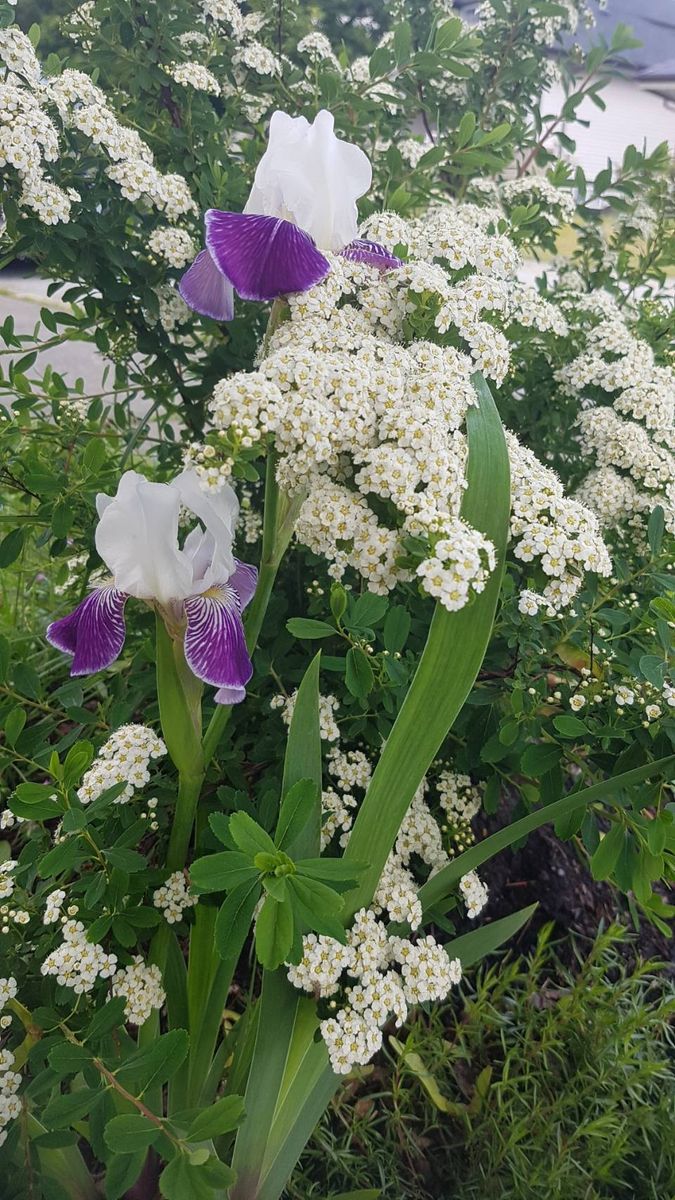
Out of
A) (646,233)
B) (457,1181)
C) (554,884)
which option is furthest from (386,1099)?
(646,233)

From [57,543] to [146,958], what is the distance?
1.54 feet

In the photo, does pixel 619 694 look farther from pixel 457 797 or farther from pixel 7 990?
pixel 7 990

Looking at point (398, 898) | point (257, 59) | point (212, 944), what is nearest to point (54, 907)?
point (212, 944)

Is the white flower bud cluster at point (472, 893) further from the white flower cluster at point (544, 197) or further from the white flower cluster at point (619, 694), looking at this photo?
the white flower cluster at point (544, 197)

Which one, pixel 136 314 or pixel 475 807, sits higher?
pixel 136 314

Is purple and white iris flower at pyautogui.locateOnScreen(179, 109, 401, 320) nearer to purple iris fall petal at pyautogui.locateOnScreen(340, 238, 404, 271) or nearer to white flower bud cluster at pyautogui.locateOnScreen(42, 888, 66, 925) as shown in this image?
purple iris fall petal at pyautogui.locateOnScreen(340, 238, 404, 271)

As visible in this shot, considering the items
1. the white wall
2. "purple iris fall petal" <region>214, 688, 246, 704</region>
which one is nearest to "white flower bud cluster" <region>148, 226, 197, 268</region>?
"purple iris fall petal" <region>214, 688, 246, 704</region>

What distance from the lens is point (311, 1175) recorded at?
90 centimetres

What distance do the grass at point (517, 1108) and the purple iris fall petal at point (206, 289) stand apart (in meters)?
0.80

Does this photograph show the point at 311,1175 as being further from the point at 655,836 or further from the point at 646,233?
the point at 646,233

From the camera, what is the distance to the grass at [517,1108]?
0.88 m

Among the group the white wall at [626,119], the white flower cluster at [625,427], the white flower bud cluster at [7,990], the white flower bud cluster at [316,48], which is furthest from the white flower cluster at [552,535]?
the white wall at [626,119]

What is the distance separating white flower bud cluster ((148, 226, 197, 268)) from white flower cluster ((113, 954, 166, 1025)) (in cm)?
76

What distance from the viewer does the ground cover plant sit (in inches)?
21.7
